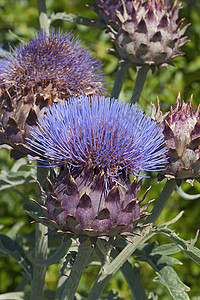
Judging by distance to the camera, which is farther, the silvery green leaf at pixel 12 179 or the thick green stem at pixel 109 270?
the silvery green leaf at pixel 12 179

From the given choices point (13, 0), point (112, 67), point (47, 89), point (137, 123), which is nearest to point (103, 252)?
point (137, 123)

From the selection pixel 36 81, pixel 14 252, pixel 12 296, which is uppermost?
pixel 36 81

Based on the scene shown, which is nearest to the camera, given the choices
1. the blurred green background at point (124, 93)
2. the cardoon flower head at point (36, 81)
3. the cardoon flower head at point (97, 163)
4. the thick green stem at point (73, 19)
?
the cardoon flower head at point (97, 163)

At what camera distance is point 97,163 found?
3.13 feet

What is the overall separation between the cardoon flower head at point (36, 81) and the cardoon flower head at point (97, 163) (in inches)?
7.2

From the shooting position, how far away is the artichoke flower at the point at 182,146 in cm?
107

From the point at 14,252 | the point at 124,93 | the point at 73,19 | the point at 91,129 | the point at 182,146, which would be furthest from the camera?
the point at 124,93

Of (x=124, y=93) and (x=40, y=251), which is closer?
(x=40, y=251)

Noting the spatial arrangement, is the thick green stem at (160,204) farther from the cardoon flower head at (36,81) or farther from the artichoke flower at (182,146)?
the cardoon flower head at (36,81)

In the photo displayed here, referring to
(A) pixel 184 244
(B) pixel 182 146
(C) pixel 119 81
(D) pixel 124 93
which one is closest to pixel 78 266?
(A) pixel 184 244

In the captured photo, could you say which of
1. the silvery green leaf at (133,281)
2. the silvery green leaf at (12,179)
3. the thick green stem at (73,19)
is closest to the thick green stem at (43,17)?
the thick green stem at (73,19)

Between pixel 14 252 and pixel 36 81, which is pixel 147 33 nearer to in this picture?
pixel 36 81

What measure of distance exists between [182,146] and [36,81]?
1.20ft

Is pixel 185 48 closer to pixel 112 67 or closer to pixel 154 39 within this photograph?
pixel 112 67
